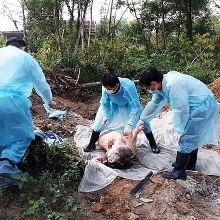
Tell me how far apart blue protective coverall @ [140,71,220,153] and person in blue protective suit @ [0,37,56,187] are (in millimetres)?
1570

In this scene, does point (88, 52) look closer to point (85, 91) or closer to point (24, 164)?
point (85, 91)

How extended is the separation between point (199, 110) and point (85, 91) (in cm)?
610

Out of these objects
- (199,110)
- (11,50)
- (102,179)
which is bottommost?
(102,179)

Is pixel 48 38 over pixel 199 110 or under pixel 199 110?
over

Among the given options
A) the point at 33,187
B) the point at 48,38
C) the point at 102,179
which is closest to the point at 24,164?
the point at 33,187

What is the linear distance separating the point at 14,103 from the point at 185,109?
1.89 metres

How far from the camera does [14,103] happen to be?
3.29 meters

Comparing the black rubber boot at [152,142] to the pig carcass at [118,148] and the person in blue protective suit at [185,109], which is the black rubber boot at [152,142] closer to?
the pig carcass at [118,148]

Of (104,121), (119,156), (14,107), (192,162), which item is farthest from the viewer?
(104,121)

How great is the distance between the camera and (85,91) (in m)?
9.49

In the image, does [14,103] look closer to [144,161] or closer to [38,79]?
[38,79]

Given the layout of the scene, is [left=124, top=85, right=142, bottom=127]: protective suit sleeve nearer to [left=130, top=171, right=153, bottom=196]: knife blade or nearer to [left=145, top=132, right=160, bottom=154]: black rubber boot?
[left=145, top=132, right=160, bottom=154]: black rubber boot

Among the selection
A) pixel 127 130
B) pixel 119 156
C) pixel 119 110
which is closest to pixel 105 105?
pixel 119 110

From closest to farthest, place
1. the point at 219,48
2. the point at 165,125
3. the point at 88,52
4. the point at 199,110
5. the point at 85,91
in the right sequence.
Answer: the point at 199,110 < the point at 165,125 < the point at 85,91 < the point at 88,52 < the point at 219,48
